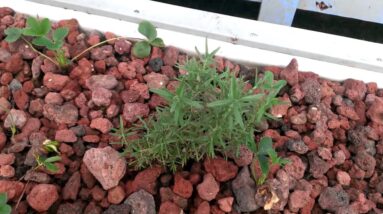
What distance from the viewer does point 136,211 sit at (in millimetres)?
1143

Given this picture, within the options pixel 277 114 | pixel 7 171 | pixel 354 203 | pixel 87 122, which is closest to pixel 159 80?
pixel 87 122

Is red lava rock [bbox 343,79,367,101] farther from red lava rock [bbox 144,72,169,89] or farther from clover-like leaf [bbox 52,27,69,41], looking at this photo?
clover-like leaf [bbox 52,27,69,41]

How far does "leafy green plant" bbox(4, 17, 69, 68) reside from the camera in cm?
130

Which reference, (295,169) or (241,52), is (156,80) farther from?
(295,169)

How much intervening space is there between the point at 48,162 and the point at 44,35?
40 centimetres

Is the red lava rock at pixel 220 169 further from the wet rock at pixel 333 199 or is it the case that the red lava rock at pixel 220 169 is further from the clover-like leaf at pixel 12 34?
the clover-like leaf at pixel 12 34

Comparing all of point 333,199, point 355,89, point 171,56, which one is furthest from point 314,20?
point 333,199

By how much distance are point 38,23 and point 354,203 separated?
1007mm

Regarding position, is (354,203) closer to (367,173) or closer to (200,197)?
(367,173)

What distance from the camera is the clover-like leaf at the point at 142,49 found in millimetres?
1387

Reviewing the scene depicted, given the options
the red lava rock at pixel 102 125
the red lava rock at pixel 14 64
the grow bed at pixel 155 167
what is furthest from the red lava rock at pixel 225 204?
the red lava rock at pixel 14 64

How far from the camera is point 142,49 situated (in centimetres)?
139

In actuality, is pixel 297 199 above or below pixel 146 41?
below

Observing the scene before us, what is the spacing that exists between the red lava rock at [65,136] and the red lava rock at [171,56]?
363 millimetres
